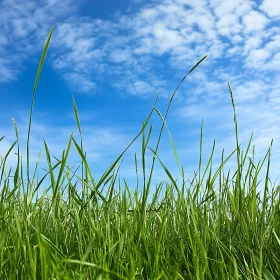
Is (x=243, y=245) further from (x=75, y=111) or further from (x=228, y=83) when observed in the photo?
(x=75, y=111)

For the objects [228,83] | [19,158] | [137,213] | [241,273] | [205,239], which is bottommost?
[241,273]

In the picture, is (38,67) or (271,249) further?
(271,249)

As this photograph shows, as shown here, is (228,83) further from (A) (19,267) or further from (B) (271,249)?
(A) (19,267)

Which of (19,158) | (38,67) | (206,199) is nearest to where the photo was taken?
(38,67)

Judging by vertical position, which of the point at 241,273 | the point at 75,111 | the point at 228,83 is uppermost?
the point at 228,83

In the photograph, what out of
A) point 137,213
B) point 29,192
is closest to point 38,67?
point 29,192

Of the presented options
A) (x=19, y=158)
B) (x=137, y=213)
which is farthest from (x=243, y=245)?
(x=19, y=158)

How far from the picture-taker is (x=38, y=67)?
1442 mm

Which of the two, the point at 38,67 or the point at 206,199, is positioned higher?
the point at 38,67

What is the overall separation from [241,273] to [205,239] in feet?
0.58

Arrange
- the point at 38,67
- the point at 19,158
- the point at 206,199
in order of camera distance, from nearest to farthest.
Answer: the point at 38,67
the point at 19,158
the point at 206,199

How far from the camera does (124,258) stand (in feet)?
4.91

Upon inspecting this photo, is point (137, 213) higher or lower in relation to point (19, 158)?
lower

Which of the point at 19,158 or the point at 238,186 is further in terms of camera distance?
the point at 238,186
